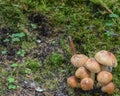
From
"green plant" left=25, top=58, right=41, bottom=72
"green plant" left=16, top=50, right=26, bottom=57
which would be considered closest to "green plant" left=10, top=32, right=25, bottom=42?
"green plant" left=16, top=50, right=26, bottom=57

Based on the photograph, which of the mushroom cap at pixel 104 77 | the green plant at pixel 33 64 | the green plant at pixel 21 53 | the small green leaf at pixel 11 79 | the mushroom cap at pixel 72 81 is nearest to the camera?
the mushroom cap at pixel 104 77

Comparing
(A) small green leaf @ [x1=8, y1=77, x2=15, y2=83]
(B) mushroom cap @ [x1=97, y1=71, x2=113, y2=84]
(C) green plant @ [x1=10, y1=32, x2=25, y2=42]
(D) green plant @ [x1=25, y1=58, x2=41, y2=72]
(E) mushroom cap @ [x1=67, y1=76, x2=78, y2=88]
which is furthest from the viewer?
(C) green plant @ [x1=10, y1=32, x2=25, y2=42]

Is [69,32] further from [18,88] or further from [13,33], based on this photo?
[18,88]

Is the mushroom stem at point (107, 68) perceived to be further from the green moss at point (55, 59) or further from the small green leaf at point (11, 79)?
the small green leaf at point (11, 79)

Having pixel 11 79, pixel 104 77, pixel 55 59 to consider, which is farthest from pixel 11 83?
pixel 104 77

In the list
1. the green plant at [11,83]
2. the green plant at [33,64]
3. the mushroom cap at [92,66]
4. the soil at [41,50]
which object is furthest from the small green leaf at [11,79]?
the mushroom cap at [92,66]

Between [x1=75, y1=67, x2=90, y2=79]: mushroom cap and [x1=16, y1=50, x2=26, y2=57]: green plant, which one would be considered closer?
[x1=75, y1=67, x2=90, y2=79]: mushroom cap

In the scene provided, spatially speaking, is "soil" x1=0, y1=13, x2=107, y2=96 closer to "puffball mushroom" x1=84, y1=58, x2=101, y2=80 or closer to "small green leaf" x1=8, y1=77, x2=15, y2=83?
"small green leaf" x1=8, y1=77, x2=15, y2=83
